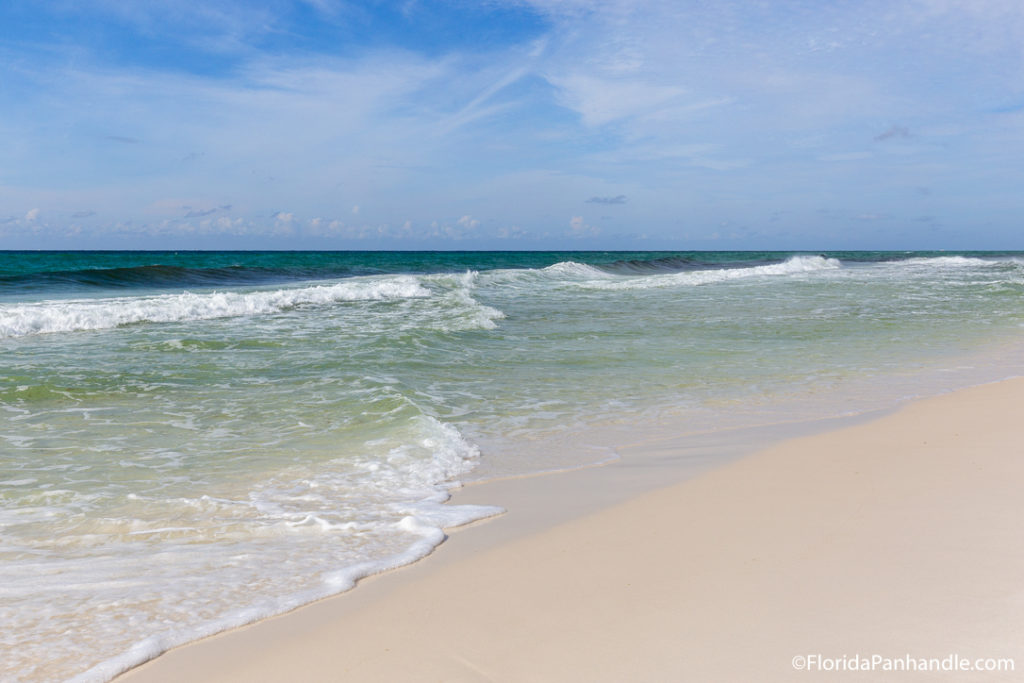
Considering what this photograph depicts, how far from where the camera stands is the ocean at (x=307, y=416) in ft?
9.43

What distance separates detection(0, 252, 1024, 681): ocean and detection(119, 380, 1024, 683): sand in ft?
0.96

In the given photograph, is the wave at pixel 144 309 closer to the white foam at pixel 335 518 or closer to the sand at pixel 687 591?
the white foam at pixel 335 518

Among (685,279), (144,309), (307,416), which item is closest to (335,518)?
(307,416)

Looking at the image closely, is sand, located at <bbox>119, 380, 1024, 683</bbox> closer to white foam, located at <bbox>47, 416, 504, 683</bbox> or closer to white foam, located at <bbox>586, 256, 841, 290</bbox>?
white foam, located at <bbox>47, 416, 504, 683</bbox>

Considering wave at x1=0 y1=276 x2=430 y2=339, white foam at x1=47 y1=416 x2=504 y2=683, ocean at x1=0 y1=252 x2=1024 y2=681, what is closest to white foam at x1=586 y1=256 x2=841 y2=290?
wave at x1=0 y1=276 x2=430 y2=339

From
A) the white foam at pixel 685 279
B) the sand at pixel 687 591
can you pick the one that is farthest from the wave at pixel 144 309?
the sand at pixel 687 591

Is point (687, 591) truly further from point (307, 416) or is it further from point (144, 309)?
point (144, 309)

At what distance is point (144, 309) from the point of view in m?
14.0

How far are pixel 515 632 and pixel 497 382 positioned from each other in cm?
515

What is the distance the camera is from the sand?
2195mm

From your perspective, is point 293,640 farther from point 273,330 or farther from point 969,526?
point 273,330

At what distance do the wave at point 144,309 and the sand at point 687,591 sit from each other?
1134 cm

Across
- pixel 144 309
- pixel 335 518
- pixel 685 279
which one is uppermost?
pixel 685 279

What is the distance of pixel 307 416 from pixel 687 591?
416 cm
